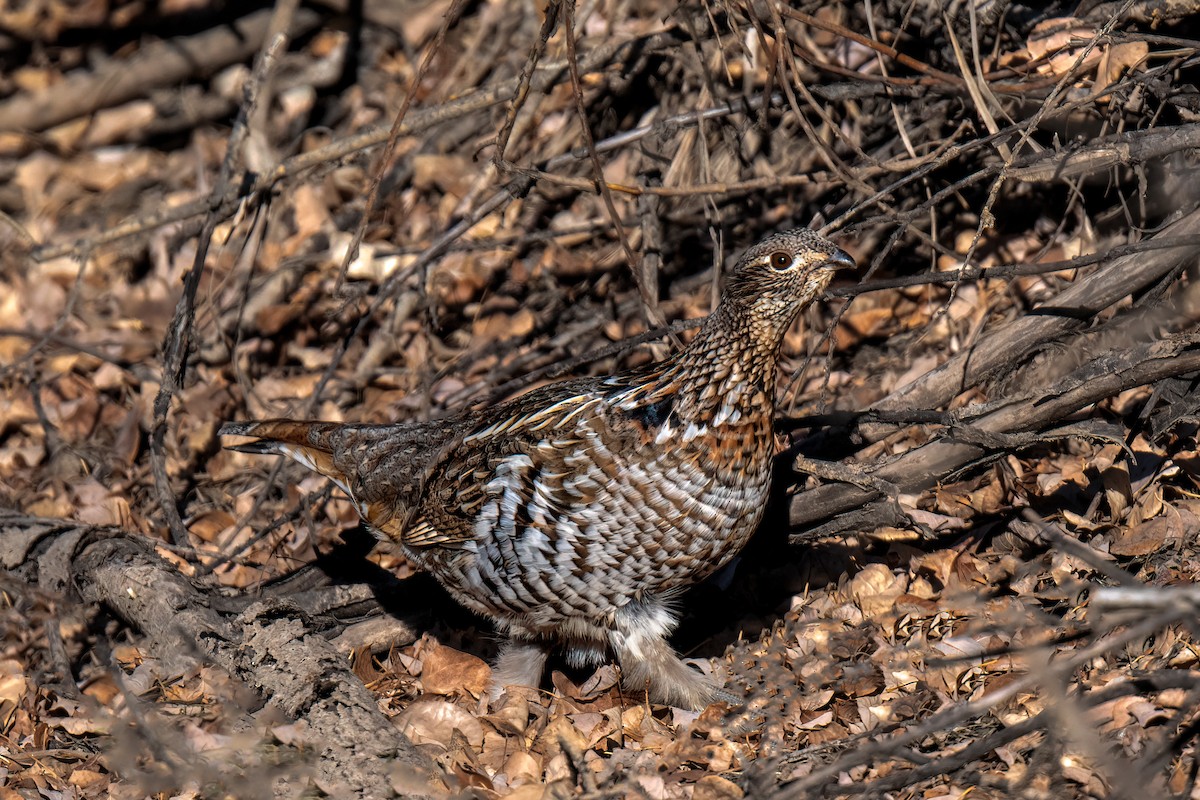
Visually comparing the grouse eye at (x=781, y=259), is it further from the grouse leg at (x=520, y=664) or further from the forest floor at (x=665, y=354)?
the grouse leg at (x=520, y=664)

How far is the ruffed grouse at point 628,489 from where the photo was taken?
3.62 meters

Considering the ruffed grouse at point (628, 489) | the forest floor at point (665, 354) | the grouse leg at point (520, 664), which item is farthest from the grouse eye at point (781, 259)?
the grouse leg at point (520, 664)

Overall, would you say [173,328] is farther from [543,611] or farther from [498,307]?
[543,611]

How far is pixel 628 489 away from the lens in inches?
143

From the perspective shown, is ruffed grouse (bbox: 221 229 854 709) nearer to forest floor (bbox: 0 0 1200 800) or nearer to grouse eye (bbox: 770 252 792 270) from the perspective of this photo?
grouse eye (bbox: 770 252 792 270)

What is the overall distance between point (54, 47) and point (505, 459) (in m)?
5.10

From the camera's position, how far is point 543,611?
12.9 ft

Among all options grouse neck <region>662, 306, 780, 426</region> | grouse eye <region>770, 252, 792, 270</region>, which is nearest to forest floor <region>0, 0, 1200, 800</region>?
grouse neck <region>662, 306, 780, 426</region>

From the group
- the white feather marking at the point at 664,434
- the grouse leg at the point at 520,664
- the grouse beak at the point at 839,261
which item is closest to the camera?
the grouse beak at the point at 839,261

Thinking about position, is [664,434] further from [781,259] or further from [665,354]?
[665,354]

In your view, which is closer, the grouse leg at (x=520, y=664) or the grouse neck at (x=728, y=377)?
the grouse neck at (x=728, y=377)

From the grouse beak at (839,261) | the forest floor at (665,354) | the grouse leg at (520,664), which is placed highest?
the grouse beak at (839,261)

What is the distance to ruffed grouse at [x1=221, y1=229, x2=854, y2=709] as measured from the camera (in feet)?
11.9

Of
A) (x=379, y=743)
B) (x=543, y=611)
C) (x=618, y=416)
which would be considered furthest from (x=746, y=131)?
(x=379, y=743)
